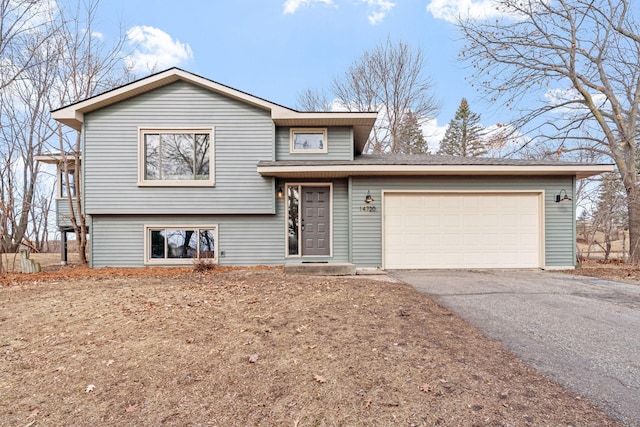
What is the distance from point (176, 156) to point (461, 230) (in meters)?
7.92

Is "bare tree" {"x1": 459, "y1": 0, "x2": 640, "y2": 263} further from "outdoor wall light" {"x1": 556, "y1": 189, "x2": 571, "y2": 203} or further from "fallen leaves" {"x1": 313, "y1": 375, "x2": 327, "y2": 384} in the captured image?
"fallen leaves" {"x1": 313, "y1": 375, "x2": 327, "y2": 384}

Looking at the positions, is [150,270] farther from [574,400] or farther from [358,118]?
[574,400]

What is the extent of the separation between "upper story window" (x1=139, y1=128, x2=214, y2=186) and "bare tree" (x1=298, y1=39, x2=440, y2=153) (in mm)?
12245

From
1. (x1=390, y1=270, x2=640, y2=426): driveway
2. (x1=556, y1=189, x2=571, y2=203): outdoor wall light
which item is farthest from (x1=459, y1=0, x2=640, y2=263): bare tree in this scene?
(x1=390, y1=270, x2=640, y2=426): driveway

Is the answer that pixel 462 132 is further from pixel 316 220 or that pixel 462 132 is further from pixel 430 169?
pixel 316 220

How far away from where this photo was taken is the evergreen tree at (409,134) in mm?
18920

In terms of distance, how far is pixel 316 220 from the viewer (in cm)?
886

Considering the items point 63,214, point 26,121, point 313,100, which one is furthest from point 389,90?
point 26,121

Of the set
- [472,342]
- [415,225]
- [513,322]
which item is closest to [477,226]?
[415,225]

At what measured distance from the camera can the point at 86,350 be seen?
3.27 meters

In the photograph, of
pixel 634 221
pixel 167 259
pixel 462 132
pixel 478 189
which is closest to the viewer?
pixel 478 189

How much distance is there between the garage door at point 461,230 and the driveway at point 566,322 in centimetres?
112

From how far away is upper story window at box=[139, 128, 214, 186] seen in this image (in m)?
8.48

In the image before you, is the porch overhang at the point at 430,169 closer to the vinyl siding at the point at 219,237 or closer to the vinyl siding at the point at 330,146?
the vinyl siding at the point at 330,146
